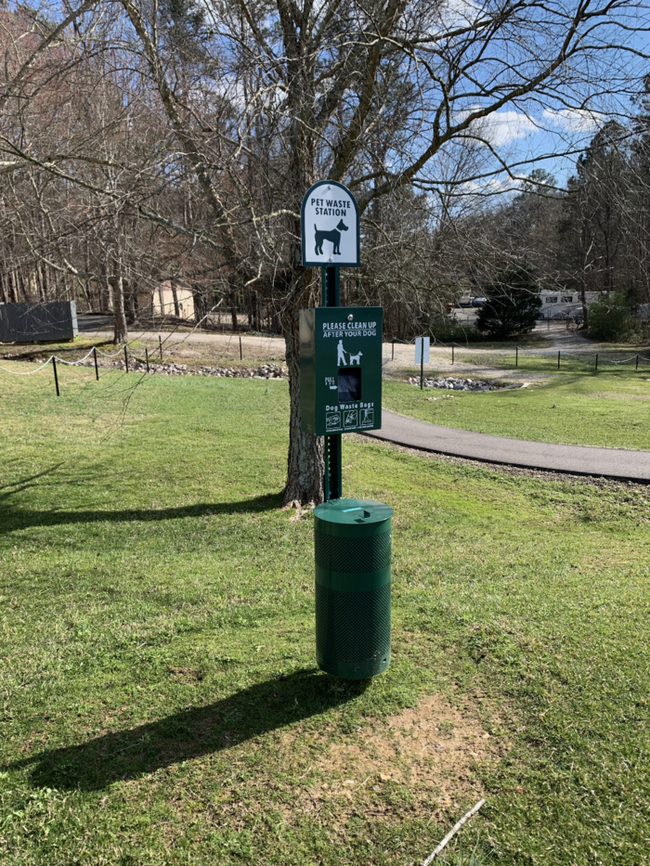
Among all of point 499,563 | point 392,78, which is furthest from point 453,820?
point 392,78

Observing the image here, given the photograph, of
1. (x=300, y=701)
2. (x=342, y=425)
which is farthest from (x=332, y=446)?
(x=300, y=701)

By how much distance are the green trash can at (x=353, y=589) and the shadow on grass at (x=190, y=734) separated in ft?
0.81

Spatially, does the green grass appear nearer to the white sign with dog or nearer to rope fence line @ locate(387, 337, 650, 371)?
rope fence line @ locate(387, 337, 650, 371)

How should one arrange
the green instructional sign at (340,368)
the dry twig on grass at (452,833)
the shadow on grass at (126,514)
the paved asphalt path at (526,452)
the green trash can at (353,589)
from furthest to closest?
the paved asphalt path at (526,452) < the shadow on grass at (126,514) < the green instructional sign at (340,368) < the green trash can at (353,589) < the dry twig on grass at (452,833)

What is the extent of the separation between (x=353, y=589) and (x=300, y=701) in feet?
2.63

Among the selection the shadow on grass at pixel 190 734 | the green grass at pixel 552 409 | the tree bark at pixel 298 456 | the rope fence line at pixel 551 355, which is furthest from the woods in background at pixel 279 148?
the rope fence line at pixel 551 355

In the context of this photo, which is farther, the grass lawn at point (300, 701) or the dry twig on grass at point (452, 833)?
the grass lawn at point (300, 701)

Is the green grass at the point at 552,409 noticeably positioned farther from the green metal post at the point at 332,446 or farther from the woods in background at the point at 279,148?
the green metal post at the point at 332,446

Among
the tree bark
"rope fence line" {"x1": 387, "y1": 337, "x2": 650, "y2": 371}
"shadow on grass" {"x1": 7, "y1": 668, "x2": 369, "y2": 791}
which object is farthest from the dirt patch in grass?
"rope fence line" {"x1": 387, "y1": 337, "x2": 650, "y2": 371}

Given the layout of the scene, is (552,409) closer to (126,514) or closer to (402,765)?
(126,514)

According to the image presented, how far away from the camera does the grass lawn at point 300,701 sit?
9.39 feet

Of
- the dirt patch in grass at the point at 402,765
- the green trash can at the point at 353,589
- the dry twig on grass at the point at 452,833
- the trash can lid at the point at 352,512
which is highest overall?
the trash can lid at the point at 352,512

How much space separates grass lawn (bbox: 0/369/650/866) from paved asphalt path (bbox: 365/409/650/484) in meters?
3.18

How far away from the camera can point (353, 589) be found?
3721 millimetres
